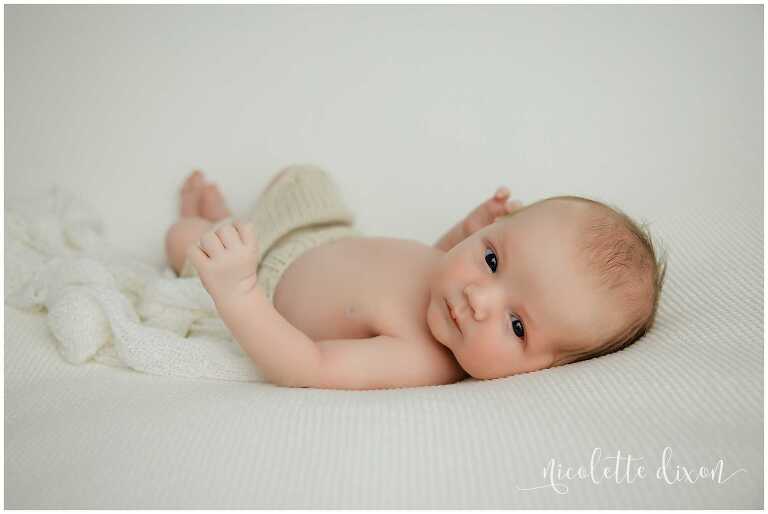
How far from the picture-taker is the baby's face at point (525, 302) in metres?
1.11

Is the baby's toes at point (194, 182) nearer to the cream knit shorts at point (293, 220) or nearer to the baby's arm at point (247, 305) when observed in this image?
the cream knit shorts at point (293, 220)

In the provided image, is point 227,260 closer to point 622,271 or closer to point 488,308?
point 488,308

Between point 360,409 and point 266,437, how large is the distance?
0.15 meters

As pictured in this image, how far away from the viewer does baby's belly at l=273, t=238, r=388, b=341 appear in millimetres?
1342

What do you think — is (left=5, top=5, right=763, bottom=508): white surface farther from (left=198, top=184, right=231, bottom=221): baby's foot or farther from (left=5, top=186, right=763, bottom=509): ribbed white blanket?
(left=5, top=186, right=763, bottom=509): ribbed white blanket

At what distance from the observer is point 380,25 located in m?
1.99

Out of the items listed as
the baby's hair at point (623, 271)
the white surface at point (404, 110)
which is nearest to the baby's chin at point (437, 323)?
the baby's hair at point (623, 271)

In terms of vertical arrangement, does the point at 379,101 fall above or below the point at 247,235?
above

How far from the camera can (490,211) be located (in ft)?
5.08

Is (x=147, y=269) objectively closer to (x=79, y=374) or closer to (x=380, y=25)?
(x=79, y=374)

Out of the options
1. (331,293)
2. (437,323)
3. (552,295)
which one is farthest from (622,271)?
(331,293)

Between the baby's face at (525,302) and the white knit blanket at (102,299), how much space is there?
1.33 ft
